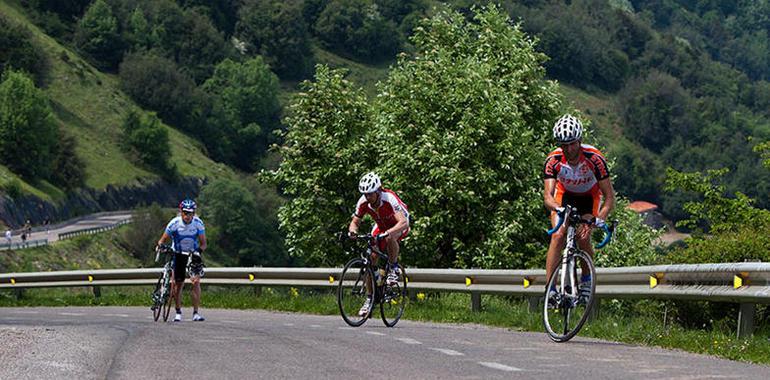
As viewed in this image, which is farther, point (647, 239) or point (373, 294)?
point (647, 239)

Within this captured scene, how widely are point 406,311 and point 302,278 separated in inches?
219

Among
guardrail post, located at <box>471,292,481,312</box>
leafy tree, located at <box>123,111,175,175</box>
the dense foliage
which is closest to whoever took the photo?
guardrail post, located at <box>471,292,481,312</box>

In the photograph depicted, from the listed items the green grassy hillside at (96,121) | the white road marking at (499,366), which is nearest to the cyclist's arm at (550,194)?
the white road marking at (499,366)

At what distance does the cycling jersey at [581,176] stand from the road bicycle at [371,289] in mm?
3292

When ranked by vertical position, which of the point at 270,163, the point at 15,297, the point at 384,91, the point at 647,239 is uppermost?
the point at 270,163

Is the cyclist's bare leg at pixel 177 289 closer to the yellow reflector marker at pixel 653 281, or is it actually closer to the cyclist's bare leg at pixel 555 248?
the yellow reflector marker at pixel 653 281

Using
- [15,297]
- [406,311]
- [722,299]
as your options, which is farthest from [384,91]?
[722,299]

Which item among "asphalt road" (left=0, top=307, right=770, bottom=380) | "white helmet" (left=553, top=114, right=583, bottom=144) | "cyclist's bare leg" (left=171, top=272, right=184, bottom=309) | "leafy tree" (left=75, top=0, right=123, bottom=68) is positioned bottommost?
"asphalt road" (left=0, top=307, right=770, bottom=380)

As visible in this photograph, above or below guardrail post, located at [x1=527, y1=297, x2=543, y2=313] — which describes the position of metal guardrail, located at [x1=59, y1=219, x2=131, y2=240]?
above

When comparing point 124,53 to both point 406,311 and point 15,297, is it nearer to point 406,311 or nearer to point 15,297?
point 15,297

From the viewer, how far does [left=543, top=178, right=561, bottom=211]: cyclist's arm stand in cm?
1209

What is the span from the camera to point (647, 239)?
41219 mm

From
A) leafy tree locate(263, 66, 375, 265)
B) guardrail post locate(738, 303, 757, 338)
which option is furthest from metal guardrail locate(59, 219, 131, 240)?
guardrail post locate(738, 303, 757, 338)

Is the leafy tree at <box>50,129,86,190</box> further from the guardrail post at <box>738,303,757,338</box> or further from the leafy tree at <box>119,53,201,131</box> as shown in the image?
the guardrail post at <box>738,303,757,338</box>
